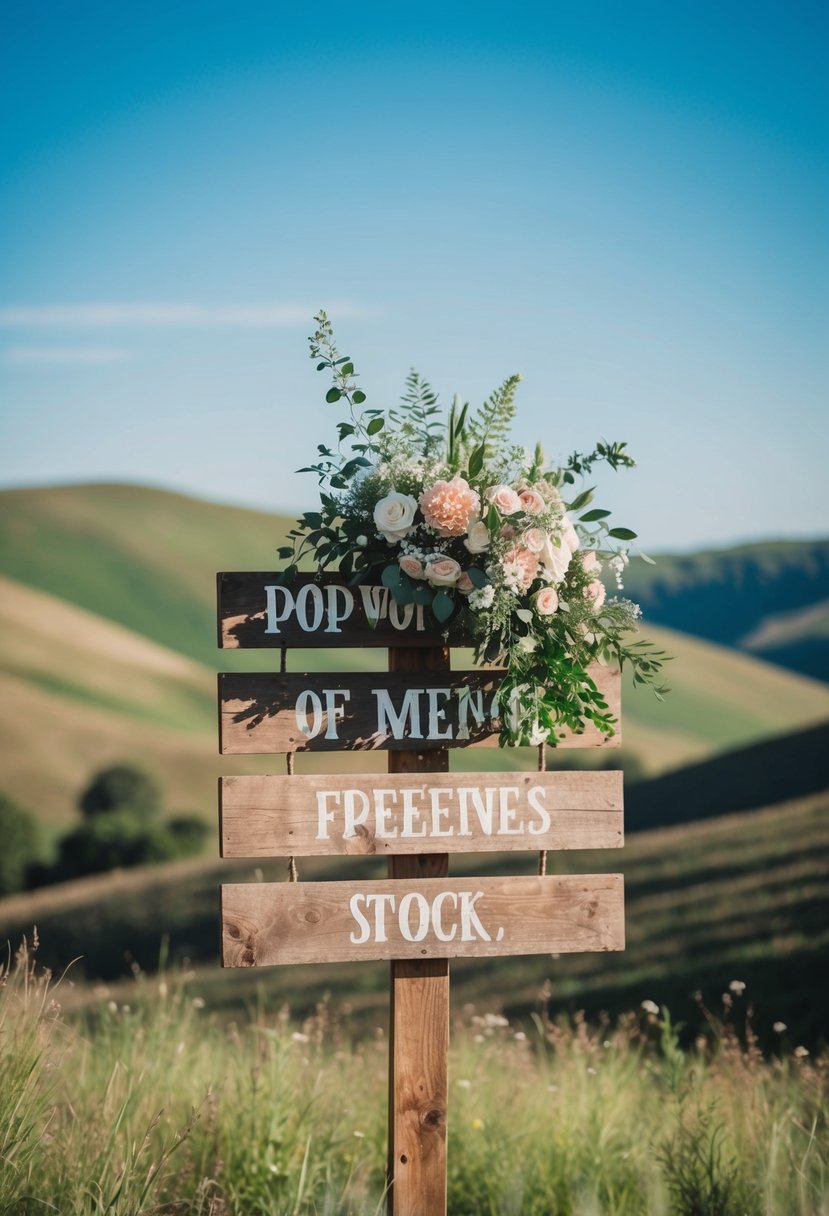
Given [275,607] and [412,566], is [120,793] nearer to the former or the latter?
[275,607]

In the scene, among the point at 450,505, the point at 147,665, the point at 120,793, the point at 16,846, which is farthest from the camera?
the point at 147,665

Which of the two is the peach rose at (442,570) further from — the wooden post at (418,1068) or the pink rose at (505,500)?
the wooden post at (418,1068)

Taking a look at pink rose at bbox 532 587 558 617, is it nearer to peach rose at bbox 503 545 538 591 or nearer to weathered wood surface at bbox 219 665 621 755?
peach rose at bbox 503 545 538 591

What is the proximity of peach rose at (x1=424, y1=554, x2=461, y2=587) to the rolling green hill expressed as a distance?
35665mm

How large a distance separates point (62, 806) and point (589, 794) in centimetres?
5269

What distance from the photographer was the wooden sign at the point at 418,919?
3.98 m

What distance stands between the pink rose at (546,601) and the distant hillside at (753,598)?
138 metres

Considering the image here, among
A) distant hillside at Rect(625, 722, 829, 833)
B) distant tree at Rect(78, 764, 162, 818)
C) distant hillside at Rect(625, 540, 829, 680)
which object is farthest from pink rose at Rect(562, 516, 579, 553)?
distant hillside at Rect(625, 540, 829, 680)

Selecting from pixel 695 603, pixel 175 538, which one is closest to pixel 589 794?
pixel 175 538

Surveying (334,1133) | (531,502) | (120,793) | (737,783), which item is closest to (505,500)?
(531,502)

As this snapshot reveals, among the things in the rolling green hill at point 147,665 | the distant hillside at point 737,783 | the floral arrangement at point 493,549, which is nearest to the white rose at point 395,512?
the floral arrangement at point 493,549

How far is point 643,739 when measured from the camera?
311 feet

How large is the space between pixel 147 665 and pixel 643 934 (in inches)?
2469

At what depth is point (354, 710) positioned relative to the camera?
417cm
